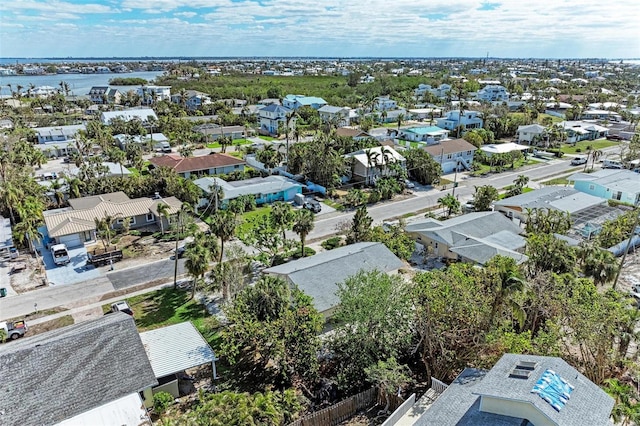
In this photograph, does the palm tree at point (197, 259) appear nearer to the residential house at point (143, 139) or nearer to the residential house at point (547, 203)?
the residential house at point (547, 203)

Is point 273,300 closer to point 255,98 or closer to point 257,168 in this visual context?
point 257,168

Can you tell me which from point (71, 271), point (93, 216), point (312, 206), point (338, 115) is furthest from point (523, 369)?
point (338, 115)

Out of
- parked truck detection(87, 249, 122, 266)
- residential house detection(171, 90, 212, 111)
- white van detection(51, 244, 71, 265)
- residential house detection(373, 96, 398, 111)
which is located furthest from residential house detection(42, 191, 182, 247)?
residential house detection(373, 96, 398, 111)

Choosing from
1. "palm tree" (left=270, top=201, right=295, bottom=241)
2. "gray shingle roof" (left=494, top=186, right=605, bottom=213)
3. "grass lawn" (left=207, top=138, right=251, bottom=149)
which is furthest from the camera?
"grass lawn" (left=207, top=138, right=251, bottom=149)

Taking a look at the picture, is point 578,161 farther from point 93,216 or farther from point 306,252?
point 93,216

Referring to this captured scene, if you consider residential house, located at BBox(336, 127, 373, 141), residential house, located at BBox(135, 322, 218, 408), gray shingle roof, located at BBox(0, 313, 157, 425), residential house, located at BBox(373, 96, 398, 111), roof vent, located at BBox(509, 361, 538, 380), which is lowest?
residential house, located at BBox(135, 322, 218, 408)

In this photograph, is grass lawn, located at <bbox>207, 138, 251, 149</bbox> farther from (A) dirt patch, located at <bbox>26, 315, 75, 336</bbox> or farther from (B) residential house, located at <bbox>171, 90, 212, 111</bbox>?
(A) dirt patch, located at <bbox>26, 315, 75, 336</bbox>
